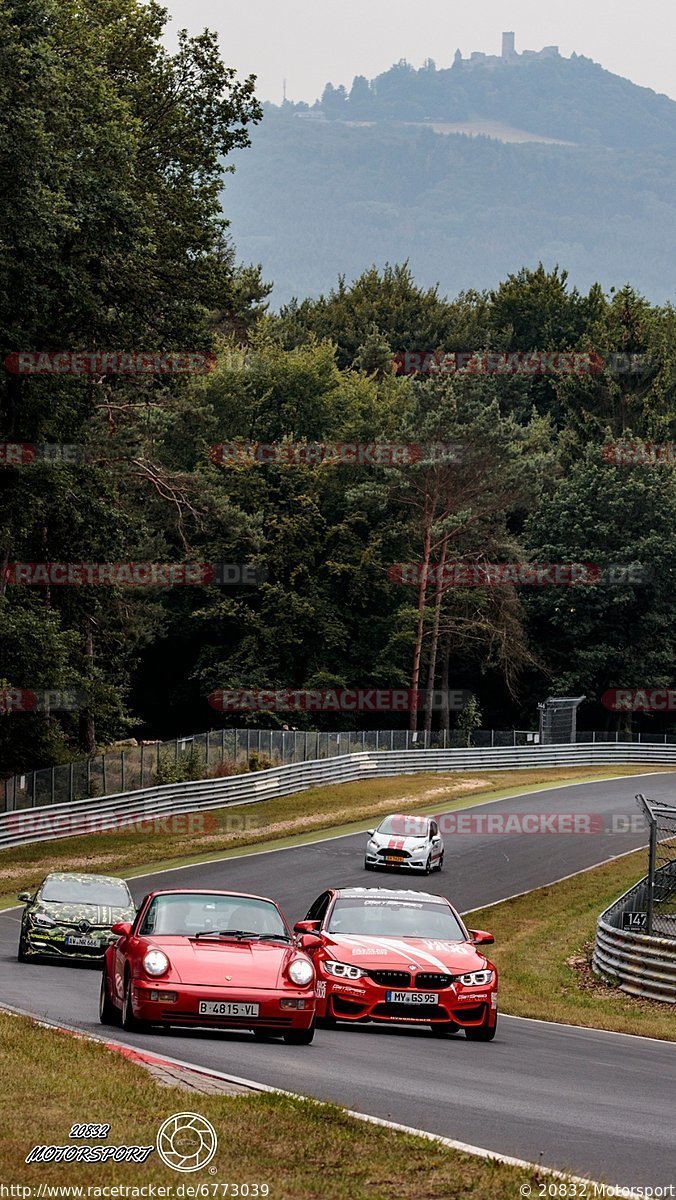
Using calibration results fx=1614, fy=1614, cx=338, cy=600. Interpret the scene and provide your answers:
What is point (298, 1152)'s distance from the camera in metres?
7.90

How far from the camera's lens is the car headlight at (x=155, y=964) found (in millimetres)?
12891

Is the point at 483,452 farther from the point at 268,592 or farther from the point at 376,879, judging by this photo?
the point at 376,879

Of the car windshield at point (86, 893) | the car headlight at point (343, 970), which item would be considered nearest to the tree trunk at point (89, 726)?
the car windshield at point (86, 893)

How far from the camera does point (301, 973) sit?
13.0 m

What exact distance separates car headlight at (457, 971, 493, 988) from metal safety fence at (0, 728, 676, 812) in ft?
93.8

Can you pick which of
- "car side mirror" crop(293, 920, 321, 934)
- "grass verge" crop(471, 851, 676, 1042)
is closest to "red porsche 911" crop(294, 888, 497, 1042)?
"car side mirror" crop(293, 920, 321, 934)

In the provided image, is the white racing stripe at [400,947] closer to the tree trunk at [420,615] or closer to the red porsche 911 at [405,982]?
the red porsche 911 at [405,982]

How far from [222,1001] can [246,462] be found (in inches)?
2406

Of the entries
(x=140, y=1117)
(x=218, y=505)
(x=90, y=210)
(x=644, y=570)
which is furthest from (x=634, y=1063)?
(x=644, y=570)

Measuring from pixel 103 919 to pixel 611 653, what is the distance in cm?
5581

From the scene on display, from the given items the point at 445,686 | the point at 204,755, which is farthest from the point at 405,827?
the point at 445,686

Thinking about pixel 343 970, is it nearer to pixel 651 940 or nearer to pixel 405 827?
pixel 651 940

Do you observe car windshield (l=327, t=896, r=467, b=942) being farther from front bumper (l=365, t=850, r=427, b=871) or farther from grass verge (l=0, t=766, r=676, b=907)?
front bumper (l=365, t=850, r=427, b=871)

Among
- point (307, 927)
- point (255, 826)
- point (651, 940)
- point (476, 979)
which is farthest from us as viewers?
point (255, 826)
